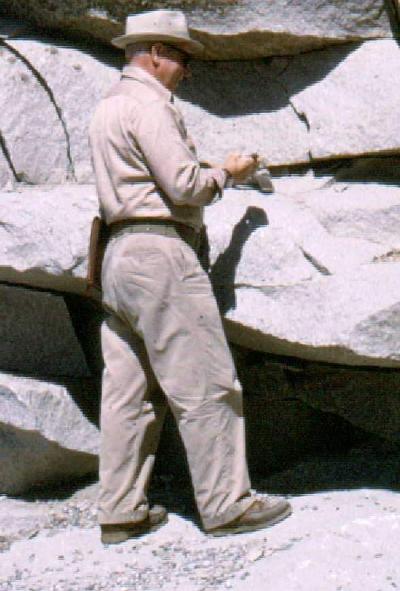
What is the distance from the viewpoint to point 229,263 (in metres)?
5.82

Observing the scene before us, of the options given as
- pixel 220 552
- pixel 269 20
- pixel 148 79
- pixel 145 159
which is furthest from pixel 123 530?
pixel 269 20

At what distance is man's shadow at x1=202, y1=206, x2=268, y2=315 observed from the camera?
577cm

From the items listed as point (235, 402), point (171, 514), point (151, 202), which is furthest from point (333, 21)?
point (171, 514)

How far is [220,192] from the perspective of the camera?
537cm

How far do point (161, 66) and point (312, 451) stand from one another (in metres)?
2.36

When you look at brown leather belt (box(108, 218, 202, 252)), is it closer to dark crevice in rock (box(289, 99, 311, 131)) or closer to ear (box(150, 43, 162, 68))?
ear (box(150, 43, 162, 68))

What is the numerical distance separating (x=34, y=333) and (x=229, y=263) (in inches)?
45.4

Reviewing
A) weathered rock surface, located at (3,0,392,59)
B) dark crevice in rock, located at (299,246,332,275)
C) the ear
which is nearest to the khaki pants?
dark crevice in rock, located at (299,246,332,275)

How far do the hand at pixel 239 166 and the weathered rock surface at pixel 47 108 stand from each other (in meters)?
1.30

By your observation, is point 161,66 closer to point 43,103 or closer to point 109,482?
point 43,103

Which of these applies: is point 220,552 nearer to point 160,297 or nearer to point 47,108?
point 160,297

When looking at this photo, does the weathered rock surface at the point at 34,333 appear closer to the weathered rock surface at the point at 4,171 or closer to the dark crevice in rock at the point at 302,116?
the weathered rock surface at the point at 4,171

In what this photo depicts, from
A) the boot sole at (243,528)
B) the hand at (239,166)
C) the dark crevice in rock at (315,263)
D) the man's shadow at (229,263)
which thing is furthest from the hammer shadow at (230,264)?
the boot sole at (243,528)

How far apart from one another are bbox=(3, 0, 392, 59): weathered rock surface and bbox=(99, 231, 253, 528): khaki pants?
1.62m
